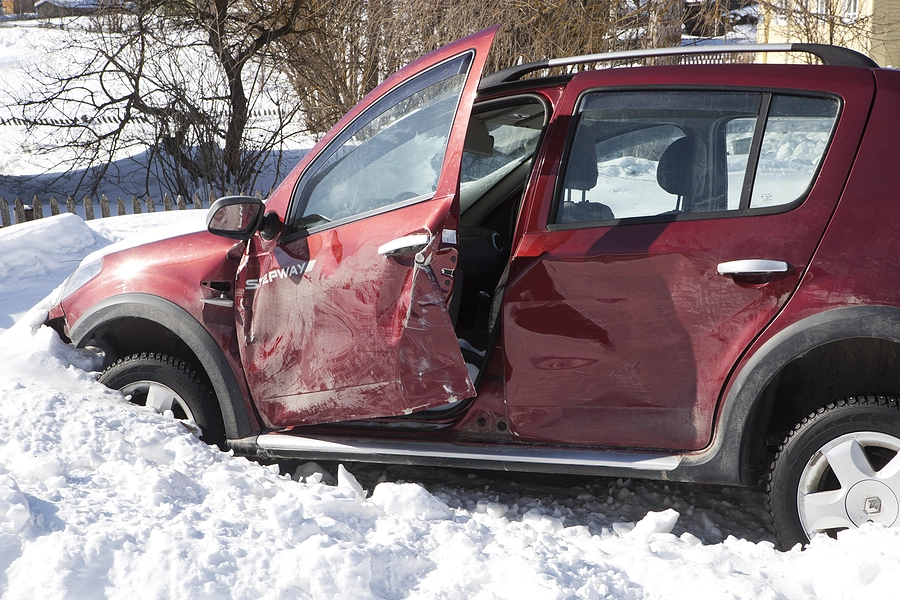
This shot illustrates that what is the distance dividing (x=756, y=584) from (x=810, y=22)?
415 inches

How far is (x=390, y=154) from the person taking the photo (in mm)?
3160

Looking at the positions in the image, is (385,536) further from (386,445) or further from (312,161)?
(312,161)

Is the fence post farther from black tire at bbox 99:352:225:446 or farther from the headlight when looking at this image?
black tire at bbox 99:352:225:446

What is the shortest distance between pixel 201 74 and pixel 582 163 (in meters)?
10.3

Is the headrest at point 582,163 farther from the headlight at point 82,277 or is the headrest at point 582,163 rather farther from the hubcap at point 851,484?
the headlight at point 82,277

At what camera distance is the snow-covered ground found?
2422mm

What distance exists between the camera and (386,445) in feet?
Answer: 10.7

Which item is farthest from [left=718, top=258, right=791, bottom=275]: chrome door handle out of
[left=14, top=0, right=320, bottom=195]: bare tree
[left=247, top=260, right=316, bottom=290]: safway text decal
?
[left=14, top=0, right=320, bottom=195]: bare tree

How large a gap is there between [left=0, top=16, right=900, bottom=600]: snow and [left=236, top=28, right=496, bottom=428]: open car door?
1.30 feet

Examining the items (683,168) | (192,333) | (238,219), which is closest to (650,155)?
(683,168)

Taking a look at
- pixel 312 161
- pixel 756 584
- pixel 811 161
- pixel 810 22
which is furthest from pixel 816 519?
pixel 810 22

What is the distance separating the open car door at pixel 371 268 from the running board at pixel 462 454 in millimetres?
112

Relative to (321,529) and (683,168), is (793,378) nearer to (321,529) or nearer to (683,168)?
(683,168)

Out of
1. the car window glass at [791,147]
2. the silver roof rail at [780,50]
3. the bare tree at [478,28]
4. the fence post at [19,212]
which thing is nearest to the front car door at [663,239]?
the car window glass at [791,147]
